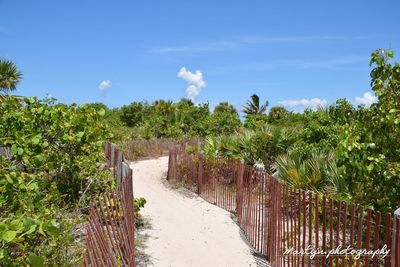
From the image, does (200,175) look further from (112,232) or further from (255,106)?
(255,106)

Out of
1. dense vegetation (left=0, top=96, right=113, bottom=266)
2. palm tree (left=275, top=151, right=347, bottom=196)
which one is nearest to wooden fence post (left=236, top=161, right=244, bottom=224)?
palm tree (left=275, top=151, right=347, bottom=196)

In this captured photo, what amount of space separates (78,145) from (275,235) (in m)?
4.41

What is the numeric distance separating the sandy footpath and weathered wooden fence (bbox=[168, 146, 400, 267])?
379 mm

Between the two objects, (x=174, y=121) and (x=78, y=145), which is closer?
(x=78, y=145)

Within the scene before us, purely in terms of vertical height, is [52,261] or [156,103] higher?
[156,103]

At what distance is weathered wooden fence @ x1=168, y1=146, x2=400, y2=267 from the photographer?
3900 mm

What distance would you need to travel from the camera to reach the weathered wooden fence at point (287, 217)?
3900 millimetres

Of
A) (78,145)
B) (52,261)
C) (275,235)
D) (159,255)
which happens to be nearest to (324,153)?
(275,235)

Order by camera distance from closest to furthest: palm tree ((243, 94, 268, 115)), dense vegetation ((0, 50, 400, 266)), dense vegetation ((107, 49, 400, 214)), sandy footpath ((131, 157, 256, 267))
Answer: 1. dense vegetation ((0, 50, 400, 266))
2. dense vegetation ((107, 49, 400, 214))
3. sandy footpath ((131, 157, 256, 267))
4. palm tree ((243, 94, 268, 115))

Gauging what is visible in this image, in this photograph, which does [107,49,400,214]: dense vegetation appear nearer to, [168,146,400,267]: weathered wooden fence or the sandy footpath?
[168,146,400,267]: weathered wooden fence

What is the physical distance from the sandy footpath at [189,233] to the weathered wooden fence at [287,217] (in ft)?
1.24

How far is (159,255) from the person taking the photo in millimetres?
6832

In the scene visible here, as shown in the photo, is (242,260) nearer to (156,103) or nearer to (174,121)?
(174,121)

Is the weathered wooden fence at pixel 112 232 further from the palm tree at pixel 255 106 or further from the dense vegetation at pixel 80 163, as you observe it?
the palm tree at pixel 255 106
